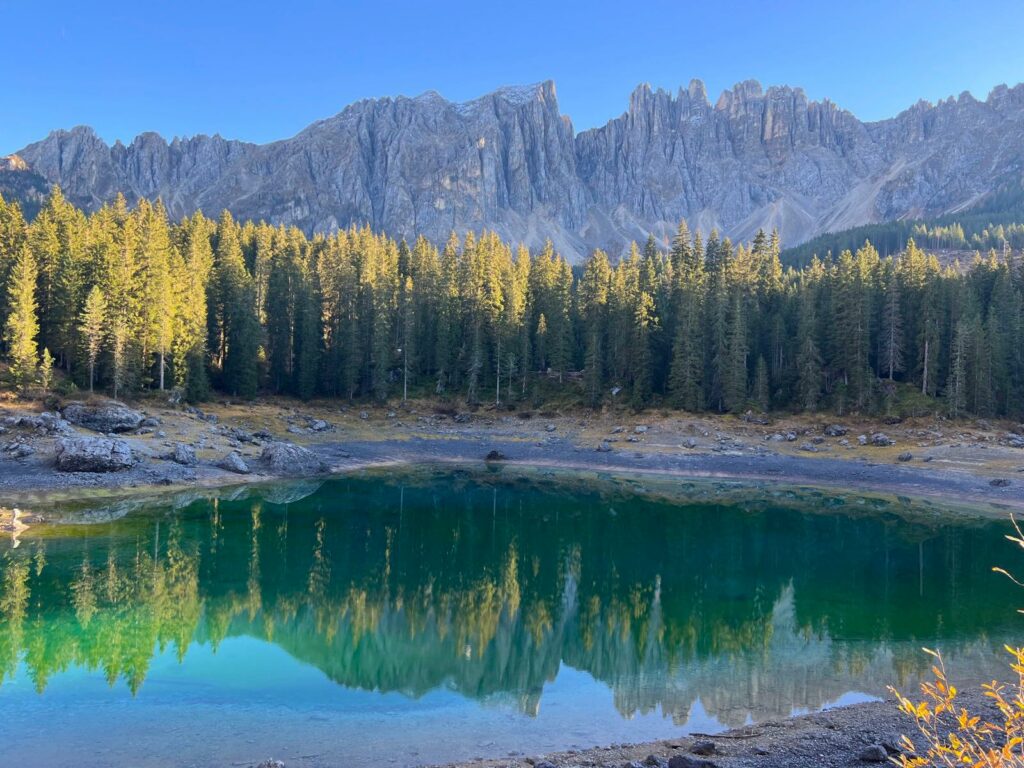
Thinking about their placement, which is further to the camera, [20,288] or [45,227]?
[45,227]

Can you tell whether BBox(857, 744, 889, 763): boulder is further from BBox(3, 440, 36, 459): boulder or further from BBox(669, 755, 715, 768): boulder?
BBox(3, 440, 36, 459): boulder

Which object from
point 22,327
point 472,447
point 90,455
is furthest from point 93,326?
point 472,447

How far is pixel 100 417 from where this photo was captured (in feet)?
161

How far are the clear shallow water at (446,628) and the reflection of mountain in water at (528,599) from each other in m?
0.14

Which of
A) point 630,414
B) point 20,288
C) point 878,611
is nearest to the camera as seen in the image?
point 878,611

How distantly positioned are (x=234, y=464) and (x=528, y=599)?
31.1 m

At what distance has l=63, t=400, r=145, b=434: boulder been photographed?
48.8 m

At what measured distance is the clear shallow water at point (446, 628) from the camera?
633 inches

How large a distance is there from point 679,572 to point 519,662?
13.9m

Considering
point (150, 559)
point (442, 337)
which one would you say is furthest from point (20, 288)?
point (442, 337)

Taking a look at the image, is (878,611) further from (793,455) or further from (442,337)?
(442,337)

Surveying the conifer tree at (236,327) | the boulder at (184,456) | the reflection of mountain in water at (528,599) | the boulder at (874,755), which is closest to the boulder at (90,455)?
the boulder at (184,456)

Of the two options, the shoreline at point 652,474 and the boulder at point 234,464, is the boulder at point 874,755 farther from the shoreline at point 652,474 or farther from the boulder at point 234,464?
the boulder at point 234,464

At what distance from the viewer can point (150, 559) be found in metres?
30.2
